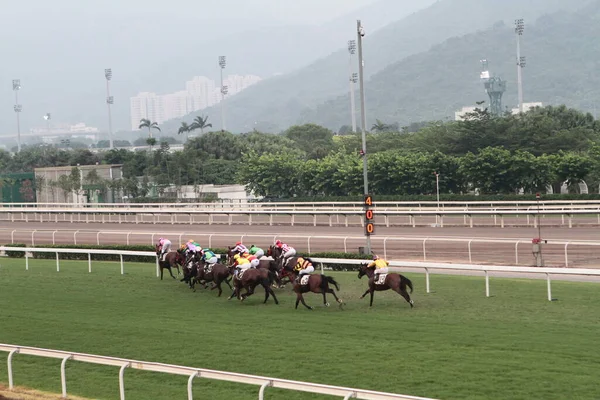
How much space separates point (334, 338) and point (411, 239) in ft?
39.9

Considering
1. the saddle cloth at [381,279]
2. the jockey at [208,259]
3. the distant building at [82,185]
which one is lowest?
the saddle cloth at [381,279]

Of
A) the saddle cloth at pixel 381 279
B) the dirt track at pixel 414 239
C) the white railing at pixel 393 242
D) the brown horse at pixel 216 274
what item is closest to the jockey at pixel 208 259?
the brown horse at pixel 216 274

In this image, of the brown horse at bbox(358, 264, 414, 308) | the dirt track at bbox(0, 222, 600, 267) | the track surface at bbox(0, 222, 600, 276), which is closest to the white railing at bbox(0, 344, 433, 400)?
the brown horse at bbox(358, 264, 414, 308)

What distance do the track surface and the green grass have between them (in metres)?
5.48

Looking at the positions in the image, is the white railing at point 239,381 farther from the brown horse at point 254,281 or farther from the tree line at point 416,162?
the tree line at point 416,162

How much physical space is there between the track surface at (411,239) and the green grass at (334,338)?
18.0 ft

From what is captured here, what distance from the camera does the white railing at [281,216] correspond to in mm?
32562

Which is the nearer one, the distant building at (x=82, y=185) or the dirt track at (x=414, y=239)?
the dirt track at (x=414, y=239)

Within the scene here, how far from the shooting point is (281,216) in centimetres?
4122

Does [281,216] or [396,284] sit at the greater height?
[281,216]

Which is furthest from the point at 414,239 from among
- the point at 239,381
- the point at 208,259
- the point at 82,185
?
the point at 82,185

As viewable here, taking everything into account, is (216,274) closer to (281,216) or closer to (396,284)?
(396,284)

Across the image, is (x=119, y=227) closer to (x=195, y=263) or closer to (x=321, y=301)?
(x=195, y=263)

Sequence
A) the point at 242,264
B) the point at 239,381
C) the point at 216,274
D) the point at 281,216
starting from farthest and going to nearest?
the point at 281,216, the point at 216,274, the point at 242,264, the point at 239,381
